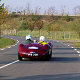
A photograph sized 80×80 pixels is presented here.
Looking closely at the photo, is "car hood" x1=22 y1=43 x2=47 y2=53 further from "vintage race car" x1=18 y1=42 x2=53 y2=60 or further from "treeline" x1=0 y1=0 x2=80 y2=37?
"treeline" x1=0 y1=0 x2=80 y2=37

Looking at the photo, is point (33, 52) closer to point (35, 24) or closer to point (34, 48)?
point (34, 48)

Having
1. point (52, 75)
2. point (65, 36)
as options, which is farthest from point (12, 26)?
point (52, 75)

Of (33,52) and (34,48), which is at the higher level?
(34,48)

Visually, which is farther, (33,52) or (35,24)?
(35,24)

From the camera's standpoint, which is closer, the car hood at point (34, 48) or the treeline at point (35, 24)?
the car hood at point (34, 48)

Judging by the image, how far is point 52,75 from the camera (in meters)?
11.0

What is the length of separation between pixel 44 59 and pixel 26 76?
7118mm

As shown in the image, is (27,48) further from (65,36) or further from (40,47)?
(65,36)

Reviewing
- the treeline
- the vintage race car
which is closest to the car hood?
the vintage race car

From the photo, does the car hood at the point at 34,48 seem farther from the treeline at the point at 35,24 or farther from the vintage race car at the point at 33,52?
the treeline at the point at 35,24

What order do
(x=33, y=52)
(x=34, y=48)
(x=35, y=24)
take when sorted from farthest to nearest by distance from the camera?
1. (x=35, y=24)
2. (x=34, y=48)
3. (x=33, y=52)

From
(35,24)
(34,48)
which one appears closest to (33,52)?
(34,48)

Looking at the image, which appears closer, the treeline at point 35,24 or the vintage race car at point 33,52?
Result: the vintage race car at point 33,52

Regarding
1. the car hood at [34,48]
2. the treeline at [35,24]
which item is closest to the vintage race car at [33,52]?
the car hood at [34,48]
